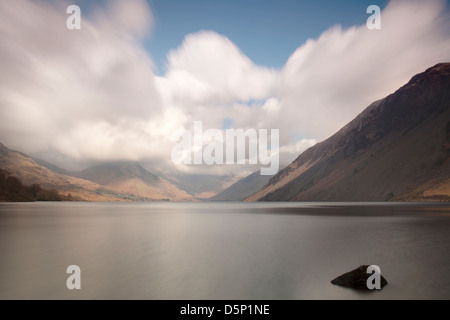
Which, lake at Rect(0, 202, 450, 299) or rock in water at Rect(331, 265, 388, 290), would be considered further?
rock in water at Rect(331, 265, 388, 290)

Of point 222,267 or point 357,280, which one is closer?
point 357,280

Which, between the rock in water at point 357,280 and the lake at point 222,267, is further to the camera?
the rock in water at point 357,280

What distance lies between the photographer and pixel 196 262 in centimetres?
2308
